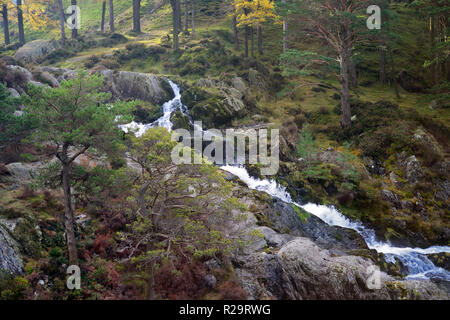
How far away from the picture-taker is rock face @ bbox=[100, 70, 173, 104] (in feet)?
83.0

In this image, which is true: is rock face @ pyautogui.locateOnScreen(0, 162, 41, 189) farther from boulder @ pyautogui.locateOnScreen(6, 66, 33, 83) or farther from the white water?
boulder @ pyautogui.locateOnScreen(6, 66, 33, 83)

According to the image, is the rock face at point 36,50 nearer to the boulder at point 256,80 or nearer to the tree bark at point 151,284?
the boulder at point 256,80

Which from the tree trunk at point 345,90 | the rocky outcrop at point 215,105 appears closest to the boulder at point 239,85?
the rocky outcrop at point 215,105

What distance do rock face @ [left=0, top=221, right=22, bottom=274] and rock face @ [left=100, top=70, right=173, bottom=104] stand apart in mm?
17214

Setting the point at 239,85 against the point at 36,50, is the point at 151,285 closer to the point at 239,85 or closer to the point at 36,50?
the point at 239,85

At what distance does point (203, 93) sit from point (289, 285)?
18.8 meters

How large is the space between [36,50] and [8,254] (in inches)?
1300

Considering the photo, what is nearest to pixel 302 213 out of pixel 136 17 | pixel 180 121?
pixel 180 121

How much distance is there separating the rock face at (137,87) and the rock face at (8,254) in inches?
678

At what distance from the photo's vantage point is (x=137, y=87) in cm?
2559

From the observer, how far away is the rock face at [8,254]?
355 inches

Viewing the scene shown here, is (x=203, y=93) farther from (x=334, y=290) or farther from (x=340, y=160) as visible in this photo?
(x=334, y=290)
